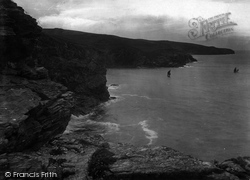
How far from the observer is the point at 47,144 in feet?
85.0

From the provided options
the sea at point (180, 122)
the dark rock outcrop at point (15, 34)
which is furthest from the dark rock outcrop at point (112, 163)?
the sea at point (180, 122)

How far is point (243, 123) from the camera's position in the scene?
51.8 meters

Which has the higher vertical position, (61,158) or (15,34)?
(15,34)

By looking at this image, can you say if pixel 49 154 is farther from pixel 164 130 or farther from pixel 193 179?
pixel 164 130

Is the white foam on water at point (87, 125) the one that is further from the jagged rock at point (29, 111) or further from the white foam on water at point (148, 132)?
the jagged rock at point (29, 111)

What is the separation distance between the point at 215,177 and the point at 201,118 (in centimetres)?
3437

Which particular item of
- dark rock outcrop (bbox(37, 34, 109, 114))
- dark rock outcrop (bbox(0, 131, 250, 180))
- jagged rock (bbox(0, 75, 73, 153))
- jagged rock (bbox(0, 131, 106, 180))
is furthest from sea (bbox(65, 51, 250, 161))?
jagged rock (bbox(0, 131, 106, 180))

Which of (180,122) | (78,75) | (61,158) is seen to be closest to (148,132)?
(180,122)

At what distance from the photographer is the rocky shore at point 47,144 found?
19859 millimetres

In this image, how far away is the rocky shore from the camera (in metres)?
19.9

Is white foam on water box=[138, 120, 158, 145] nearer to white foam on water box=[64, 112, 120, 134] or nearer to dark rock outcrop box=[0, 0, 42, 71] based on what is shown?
white foam on water box=[64, 112, 120, 134]

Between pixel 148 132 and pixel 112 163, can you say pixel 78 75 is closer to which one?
pixel 148 132

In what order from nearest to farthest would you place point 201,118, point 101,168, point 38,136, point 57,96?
point 101,168
point 38,136
point 57,96
point 201,118

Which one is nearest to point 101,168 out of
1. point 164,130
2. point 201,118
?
point 164,130
